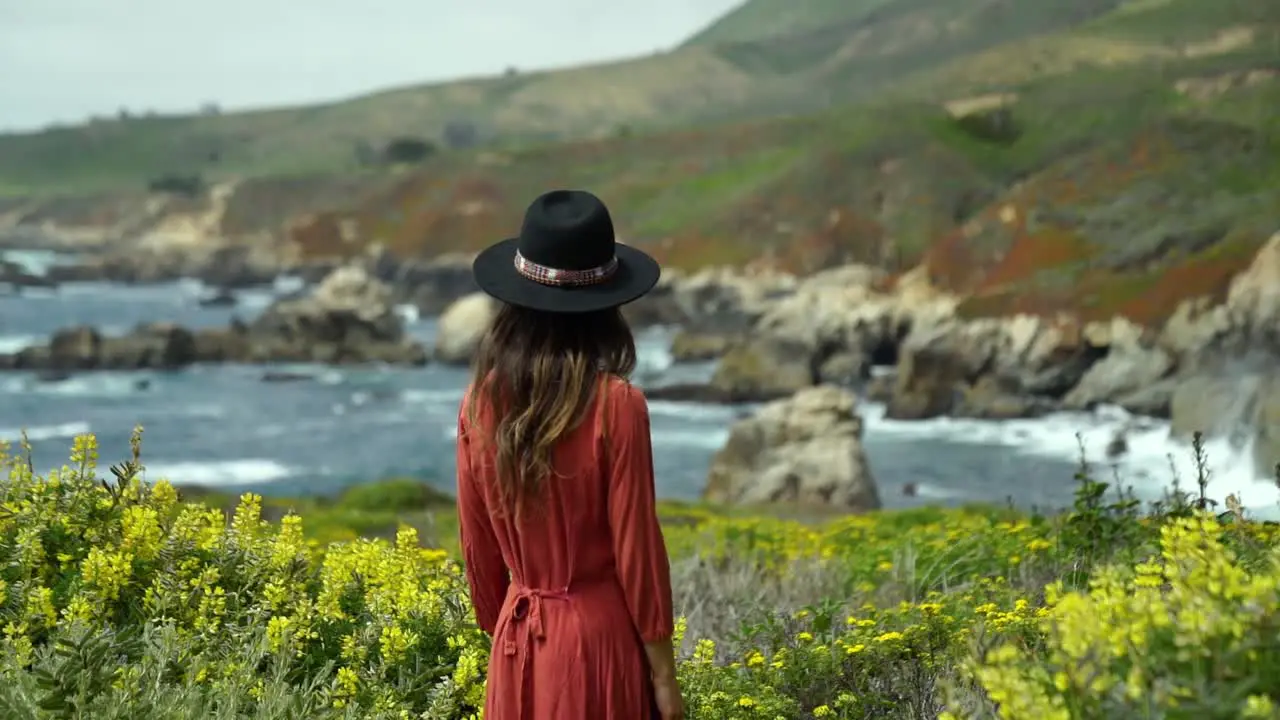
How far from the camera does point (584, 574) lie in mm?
4188

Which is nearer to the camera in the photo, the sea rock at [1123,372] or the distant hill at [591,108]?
the sea rock at [1123,372]

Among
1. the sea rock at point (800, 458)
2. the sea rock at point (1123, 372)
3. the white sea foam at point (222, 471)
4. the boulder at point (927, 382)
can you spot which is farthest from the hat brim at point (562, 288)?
the sea rock at point (1123, 372)

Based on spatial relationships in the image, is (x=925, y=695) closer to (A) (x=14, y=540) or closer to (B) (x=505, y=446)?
(B) (x=505, y=446)

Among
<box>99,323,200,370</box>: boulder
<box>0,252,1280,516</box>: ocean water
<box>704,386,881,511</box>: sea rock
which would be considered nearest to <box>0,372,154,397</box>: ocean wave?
<box>0,252,1280,516</box>: ocean water

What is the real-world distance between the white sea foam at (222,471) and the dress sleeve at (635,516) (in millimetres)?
40143

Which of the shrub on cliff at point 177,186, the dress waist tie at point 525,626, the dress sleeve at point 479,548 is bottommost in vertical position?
the dress waist tie at point 525,626

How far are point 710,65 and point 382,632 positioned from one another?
198217 mm

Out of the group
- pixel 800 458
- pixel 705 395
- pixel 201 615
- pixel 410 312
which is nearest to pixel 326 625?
pixel 201 615

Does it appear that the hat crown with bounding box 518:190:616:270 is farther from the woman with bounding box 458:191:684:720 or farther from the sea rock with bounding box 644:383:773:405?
the sea rock with bounding box 644:383:773:405

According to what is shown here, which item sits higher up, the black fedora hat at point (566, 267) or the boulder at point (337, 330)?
the boulder at point (337, 330)

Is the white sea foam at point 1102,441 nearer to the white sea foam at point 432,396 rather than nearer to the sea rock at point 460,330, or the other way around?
the white sea foam at point 432,396

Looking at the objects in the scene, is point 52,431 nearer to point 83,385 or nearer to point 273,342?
point 83,385

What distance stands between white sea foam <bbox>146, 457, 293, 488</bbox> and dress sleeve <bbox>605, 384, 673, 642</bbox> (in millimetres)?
40143

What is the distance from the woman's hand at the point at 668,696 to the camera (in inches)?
165
